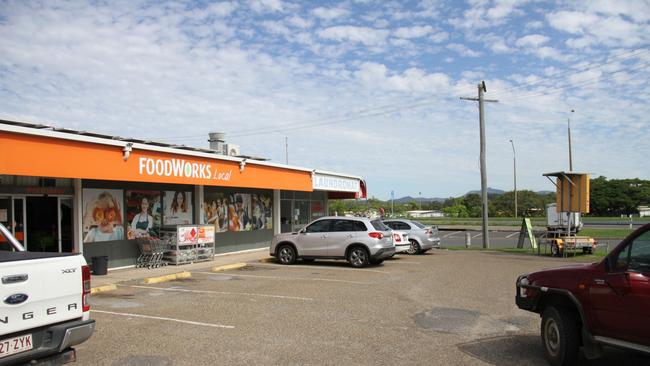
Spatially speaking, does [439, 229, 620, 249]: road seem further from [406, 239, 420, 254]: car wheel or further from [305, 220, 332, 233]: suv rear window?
[305, 220, 332, 233]: suv rear window

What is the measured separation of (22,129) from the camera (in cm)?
1190

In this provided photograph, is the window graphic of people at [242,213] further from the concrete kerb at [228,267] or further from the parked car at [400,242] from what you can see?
the parked car at [400,242]

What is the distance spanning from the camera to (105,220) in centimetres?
1622

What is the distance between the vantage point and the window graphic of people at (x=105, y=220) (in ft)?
51.9

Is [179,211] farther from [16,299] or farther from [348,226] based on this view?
[16,299]

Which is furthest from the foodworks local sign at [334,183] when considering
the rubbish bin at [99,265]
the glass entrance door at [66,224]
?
the glass entrance door at [66,224]

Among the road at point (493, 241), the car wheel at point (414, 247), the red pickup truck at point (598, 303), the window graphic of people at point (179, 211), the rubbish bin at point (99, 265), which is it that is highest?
the window graphic of people at point (179, 211)

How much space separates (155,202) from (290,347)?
39.9 feet

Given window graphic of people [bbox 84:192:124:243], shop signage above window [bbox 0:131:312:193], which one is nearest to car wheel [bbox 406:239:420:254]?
shop signage above window [bbox 0:131:312:193]

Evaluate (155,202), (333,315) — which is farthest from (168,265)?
(333,315)

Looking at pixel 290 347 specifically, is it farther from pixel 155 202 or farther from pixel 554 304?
pixel 155 202

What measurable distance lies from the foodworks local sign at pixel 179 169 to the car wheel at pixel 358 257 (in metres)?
5.42

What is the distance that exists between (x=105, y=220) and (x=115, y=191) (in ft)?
3.16

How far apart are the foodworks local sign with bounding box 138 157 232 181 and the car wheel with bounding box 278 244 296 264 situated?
131 inches
